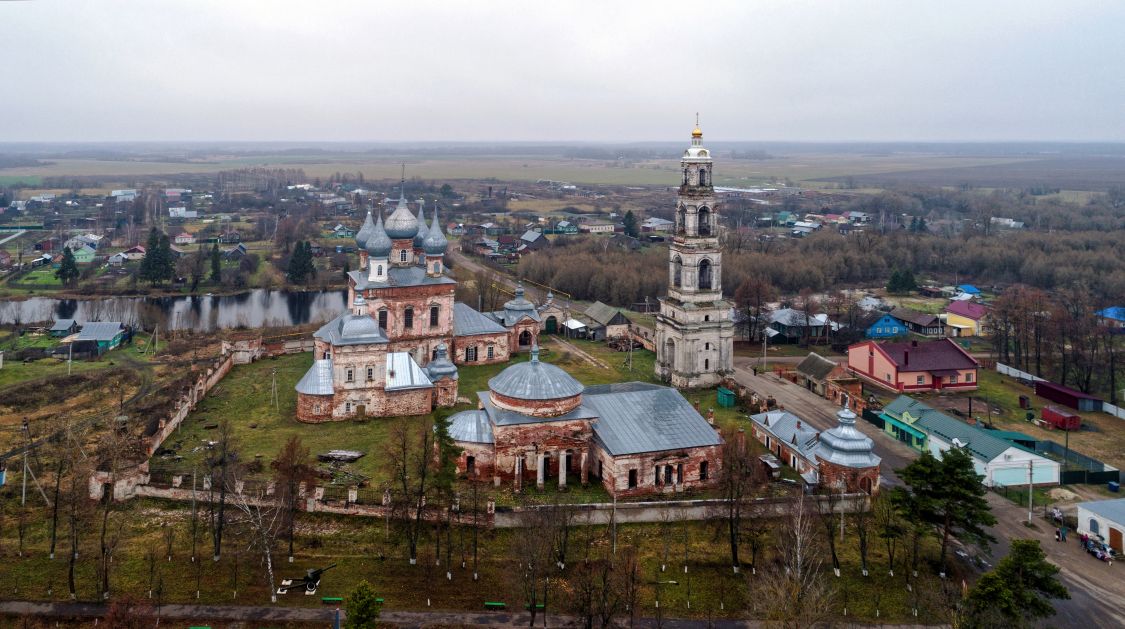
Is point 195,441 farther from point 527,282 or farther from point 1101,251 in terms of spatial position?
point 1101,251

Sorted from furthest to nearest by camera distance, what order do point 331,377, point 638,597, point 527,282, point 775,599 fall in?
point 527,282 < point 331,377 < point 638,597 < point 775,599

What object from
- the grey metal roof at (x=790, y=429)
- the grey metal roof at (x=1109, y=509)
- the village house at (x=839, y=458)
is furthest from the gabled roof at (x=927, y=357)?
the grey metal roof at (x=1109, y=509)

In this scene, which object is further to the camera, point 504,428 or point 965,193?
point 965,193

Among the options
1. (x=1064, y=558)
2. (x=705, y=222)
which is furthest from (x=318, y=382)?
(x=1064, y=558)

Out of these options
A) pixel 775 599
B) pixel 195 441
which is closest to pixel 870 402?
pixel 775 599

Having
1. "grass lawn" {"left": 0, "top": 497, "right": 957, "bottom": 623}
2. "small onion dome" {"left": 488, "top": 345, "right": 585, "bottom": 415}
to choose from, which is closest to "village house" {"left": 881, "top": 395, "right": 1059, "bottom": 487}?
"grass lawn" {"left": 0, "top": 497, "right": 957, "bottom": 623}

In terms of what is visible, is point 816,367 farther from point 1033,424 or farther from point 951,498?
point 951,498
